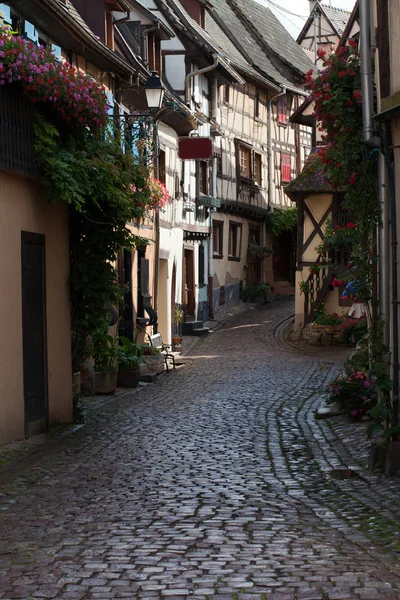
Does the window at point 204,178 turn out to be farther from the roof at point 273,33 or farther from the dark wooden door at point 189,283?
the roof at point 273,33

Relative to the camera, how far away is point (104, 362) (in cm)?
1639

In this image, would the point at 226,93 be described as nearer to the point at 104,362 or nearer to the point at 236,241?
the point at 236,241

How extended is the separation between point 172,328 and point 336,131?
A: 1598 centimetres

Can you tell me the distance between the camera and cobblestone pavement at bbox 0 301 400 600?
5.14m

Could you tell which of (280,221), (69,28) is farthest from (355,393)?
(280,221)

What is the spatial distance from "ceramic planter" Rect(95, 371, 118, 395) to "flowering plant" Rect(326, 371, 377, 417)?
435cm

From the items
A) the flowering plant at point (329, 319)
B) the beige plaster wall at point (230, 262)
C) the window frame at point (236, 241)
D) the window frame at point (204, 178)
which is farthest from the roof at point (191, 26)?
the flowering plant at point (329, 319)

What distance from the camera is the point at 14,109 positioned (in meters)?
10.3

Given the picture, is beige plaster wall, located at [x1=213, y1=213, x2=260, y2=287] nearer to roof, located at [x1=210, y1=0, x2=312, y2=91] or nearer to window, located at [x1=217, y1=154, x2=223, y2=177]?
window, located at [x1=217, y1=154, x2=223, y2=177]

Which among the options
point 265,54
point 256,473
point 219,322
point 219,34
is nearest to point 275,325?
point 219,322


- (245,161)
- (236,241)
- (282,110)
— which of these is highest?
(282,110)

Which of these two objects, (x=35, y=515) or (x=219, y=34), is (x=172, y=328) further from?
(x=35, y=515)

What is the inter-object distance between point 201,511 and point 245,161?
30.9m

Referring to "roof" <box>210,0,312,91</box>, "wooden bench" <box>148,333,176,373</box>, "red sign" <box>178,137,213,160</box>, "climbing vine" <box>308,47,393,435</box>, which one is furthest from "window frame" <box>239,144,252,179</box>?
"climbing vine" <box>308,47,393,435</box>
